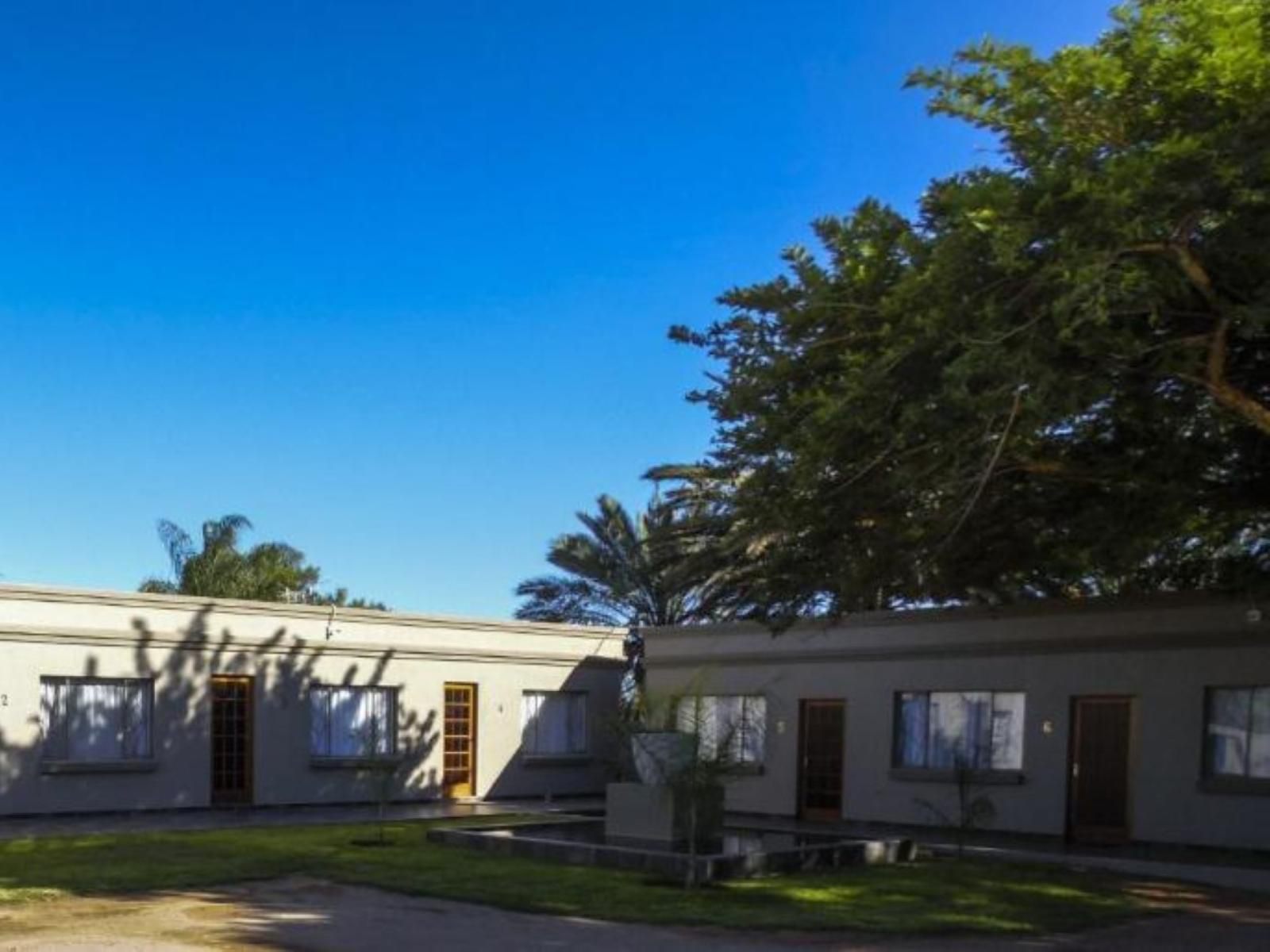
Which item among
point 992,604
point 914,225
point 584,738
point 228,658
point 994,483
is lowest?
point 584,738

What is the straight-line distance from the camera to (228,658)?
25750mm

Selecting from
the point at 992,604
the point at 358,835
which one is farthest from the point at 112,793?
the point at 992,604

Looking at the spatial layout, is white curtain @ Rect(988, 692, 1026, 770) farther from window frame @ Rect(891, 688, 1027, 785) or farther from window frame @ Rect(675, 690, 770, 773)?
window frame @ Rect(675, 690, 770, 773)

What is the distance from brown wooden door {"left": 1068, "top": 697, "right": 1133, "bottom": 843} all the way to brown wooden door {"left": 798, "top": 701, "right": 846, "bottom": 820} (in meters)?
4.97

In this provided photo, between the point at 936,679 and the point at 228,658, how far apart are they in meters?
12.8

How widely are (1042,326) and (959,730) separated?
560 inches

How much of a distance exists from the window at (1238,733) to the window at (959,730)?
3.39m

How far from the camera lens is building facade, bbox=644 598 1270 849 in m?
20.6

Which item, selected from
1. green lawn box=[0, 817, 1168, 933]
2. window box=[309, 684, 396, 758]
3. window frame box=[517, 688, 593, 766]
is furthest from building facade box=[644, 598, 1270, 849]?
window box=[309, 684, 396, 758]

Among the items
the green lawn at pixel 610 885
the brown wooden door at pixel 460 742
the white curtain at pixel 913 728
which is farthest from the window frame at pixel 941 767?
the brown wooden door at pixel 460 742

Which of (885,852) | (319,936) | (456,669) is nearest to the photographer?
(319,936)

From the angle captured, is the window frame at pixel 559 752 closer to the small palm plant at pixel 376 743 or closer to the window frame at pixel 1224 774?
the small palm plant at pixel 376 743

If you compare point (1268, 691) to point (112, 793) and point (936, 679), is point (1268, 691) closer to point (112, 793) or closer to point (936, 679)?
point (936, 679)

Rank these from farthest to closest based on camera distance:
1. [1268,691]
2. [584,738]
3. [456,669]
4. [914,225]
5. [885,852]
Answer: [584,738] → [456,669] → [1268,691] → [885,852] → [914,225]
